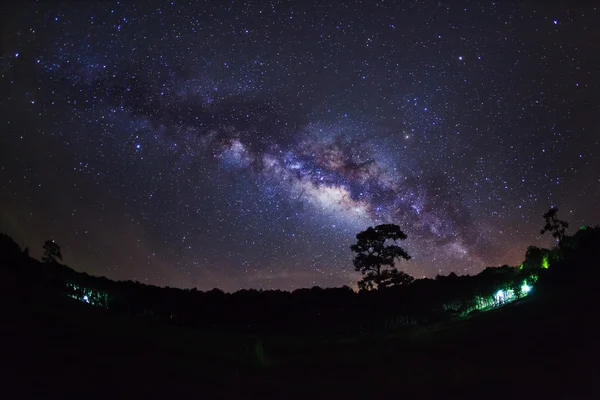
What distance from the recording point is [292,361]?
56.7 feet

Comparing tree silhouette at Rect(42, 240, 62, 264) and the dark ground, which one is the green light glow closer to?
the dark ground

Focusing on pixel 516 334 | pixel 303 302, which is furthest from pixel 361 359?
pixel 303 302

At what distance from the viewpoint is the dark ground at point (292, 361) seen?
10.6 meters

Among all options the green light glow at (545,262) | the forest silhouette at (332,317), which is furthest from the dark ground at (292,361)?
the green light glow at (545,262)

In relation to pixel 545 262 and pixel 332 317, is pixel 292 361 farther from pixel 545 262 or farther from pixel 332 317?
pixel 545 262

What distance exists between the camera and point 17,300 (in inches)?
601

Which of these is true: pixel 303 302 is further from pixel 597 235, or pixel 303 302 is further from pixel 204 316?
pixel 597 235

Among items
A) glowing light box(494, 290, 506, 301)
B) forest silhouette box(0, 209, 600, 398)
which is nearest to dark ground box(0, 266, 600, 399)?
forest silhouette box(0, 209, 600, 398)

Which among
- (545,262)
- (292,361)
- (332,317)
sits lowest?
(292,361)

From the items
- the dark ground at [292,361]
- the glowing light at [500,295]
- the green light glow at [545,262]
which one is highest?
the green light glow at [545,262]

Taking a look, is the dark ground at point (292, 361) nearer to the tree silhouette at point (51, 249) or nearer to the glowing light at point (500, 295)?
the glowing light at point (500, 295)

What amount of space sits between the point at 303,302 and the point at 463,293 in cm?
1330

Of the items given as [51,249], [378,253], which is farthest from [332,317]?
[51,249]

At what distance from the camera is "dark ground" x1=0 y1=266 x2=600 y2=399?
10.6 metres
